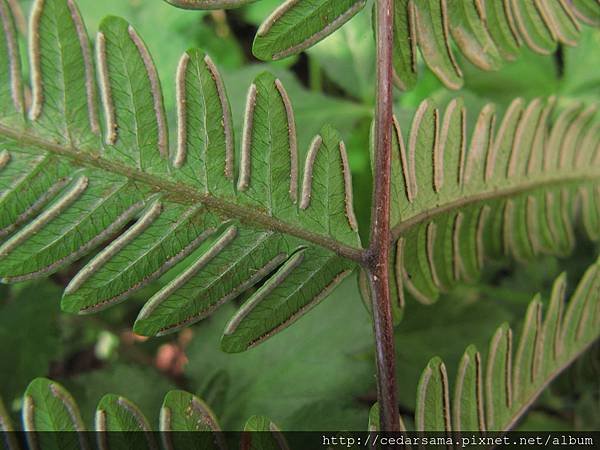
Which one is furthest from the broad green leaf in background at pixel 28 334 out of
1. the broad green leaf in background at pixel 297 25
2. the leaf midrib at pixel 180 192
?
the broad green leaf in background at pixel 297 25

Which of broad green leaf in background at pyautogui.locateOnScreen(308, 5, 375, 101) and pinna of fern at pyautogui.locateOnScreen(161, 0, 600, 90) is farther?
broad green leaf in background at pyautogui.locateOnScreen(308, 5, 375, 101)

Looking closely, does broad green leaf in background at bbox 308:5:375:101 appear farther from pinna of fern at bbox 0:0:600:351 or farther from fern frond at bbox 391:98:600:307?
pinna of fern at bbox 0:0:600:351

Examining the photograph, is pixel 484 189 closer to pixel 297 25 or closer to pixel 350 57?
pixel 297 25

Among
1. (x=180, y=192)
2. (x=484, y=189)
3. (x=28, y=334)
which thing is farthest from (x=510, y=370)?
(x=28, y=334)

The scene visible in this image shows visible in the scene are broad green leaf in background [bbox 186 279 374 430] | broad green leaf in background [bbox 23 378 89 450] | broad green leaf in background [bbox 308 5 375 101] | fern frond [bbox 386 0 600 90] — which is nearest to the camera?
broad green leaf in background [bbox 23 378 89 450]

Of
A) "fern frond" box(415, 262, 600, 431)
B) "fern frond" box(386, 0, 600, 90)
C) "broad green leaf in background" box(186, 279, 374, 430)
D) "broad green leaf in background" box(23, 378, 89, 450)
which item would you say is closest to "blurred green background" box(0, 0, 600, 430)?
"broad green leaf in background" box(186, 279, 374, 430)

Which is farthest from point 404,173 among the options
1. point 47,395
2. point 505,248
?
point 47,395

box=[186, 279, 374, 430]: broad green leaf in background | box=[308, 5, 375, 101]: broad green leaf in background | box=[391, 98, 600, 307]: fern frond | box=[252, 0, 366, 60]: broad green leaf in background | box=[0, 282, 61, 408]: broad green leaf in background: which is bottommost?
box=[186, 279, 374, 430]: broad green leaf in background
